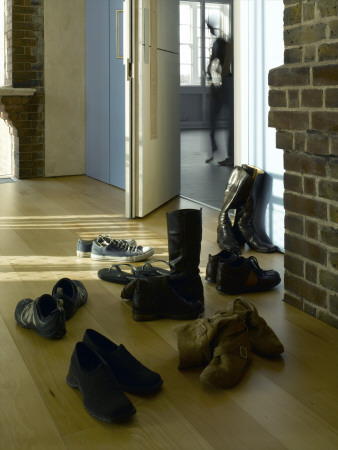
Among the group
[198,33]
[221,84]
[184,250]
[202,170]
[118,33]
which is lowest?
[184,250]

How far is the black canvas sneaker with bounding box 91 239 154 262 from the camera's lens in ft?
11.3

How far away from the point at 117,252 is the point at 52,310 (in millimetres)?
1098

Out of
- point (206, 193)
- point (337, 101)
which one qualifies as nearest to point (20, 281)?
point (337, 101)

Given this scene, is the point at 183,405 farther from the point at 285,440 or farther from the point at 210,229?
the point at 210,229

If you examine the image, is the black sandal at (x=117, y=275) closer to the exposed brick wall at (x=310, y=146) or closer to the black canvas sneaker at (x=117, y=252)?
the black canvas sneaker at (x=117, y=252)

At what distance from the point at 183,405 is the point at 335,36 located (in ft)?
4.58

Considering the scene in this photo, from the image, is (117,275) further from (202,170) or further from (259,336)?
(202,170)

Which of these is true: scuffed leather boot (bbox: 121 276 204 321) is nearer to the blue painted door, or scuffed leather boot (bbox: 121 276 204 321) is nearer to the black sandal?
the black sandal

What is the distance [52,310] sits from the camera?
7.80ft

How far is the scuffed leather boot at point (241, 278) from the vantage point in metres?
2.81

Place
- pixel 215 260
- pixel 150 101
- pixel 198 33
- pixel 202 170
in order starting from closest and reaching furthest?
pixel 215 260 → pixel 150 101 → pixel 198 33 → pixel 202 170

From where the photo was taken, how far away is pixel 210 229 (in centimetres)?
424

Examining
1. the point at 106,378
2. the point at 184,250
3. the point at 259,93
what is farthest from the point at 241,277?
the point at 259,93

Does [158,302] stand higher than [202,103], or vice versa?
[202,103]
